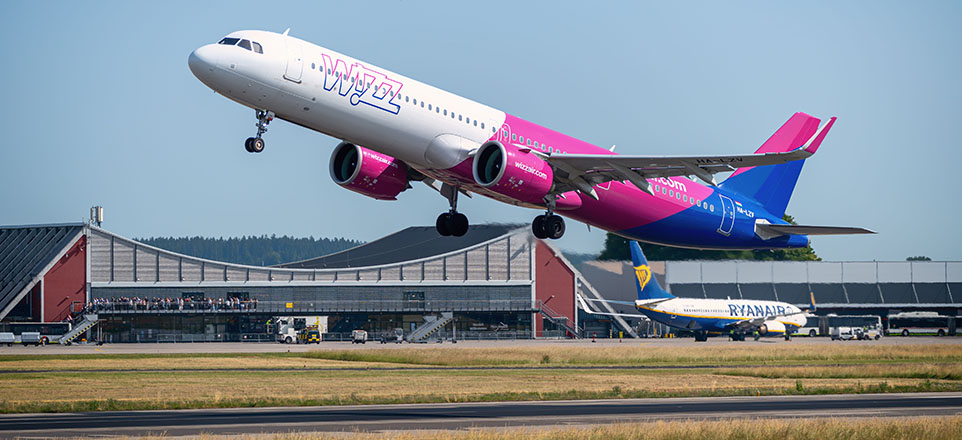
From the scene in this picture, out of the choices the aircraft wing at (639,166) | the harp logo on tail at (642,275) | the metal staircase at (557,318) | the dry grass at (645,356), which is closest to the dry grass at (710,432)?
the aircraft wing at (639,166)

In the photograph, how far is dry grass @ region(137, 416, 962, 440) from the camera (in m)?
30.8

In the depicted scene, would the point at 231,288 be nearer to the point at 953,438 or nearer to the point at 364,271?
the point at 364,271

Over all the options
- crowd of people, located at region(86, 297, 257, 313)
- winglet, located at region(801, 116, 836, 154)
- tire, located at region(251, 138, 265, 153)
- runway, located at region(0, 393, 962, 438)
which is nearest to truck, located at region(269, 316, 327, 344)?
crowd of people, located at region(86, 297, 257, 313)

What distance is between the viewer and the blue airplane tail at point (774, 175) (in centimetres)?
5369

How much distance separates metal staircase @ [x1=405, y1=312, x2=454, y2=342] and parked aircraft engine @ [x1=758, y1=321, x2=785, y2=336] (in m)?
32.3

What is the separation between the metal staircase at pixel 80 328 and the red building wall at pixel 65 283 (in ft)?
10.00

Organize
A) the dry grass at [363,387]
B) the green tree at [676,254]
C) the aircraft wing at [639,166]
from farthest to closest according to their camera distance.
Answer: the green tree at [676,254] → the dry grass at [363,387] → the aircraft wing at [639,166]

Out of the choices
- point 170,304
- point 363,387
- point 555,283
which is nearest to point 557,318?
point 555,283

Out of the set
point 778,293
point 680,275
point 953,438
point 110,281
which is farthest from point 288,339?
point 953,438

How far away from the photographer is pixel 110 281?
119250 millimetres

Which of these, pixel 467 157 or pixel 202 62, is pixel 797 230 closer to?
pixel 467 157

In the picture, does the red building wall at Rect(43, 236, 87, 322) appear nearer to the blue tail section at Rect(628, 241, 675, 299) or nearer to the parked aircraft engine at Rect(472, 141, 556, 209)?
the blue tail section at Rect(628, 241, 675, 299)

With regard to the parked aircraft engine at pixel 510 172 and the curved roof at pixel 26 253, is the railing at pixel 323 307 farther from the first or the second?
the parked aircraft engine at pixel 510 172

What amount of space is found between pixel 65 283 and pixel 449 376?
67.7 meters
